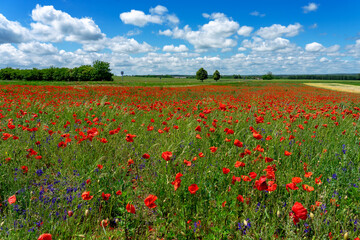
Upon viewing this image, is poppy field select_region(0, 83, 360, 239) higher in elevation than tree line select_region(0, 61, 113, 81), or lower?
lower

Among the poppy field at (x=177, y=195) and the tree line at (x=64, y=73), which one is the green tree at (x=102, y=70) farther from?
the poppy field at (x=177, y=195)

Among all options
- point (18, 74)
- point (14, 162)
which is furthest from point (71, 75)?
point (14, 162)

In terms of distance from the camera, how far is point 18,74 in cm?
6725

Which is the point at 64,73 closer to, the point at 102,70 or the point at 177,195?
the point at 102,70

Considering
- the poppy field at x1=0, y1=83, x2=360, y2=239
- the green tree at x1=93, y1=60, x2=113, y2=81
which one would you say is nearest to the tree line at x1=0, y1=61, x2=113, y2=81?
the green tree at x1=93, y1=60, x2=113, y2=81

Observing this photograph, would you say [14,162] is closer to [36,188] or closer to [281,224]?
[36,188]

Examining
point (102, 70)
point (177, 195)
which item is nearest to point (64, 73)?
point (102, 70)

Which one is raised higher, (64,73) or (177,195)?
(64,73)

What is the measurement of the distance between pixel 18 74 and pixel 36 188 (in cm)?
8453

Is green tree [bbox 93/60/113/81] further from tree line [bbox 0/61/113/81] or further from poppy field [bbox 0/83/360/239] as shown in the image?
poppy field [bbox 0/83/360/239]

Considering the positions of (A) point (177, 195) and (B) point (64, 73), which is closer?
(A) point (177, 195)

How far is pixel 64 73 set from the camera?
67.0 metres

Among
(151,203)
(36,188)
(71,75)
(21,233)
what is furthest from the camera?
(71,75)

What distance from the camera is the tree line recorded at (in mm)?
65938
